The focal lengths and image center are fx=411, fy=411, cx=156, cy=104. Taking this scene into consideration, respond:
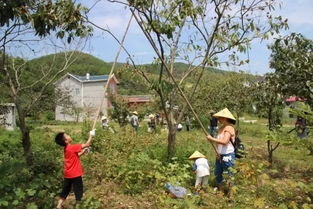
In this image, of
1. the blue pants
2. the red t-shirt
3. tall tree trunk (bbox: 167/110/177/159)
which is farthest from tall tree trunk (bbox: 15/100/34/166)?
the blue pants

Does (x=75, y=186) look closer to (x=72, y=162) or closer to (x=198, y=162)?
(x=72, y=162)

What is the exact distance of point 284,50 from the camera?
9.51m

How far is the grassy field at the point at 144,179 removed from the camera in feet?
15.8

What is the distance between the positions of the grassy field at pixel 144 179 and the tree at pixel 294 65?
1.93m

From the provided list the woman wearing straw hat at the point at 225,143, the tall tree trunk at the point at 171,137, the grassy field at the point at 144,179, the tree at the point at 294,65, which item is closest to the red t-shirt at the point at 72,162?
the grassy field at the point at 144,179

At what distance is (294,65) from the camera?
30.3 ft

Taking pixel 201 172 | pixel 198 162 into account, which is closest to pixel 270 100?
pixel 198 162

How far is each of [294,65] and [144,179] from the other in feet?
14.5

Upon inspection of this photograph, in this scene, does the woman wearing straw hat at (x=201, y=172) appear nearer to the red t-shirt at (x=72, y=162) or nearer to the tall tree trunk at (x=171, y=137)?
the tall tree trunk at (x=171, y=137)

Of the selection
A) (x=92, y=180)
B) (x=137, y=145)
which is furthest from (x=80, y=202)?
(x=137, y=145)

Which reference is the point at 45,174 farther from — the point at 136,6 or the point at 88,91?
the point at 88,91

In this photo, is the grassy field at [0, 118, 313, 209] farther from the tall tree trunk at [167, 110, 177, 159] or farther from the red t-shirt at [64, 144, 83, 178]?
the red t-shirt at [64, 144, 83, 178]

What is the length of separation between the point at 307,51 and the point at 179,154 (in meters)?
3.70

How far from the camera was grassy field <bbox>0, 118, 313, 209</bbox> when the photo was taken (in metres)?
4.81
